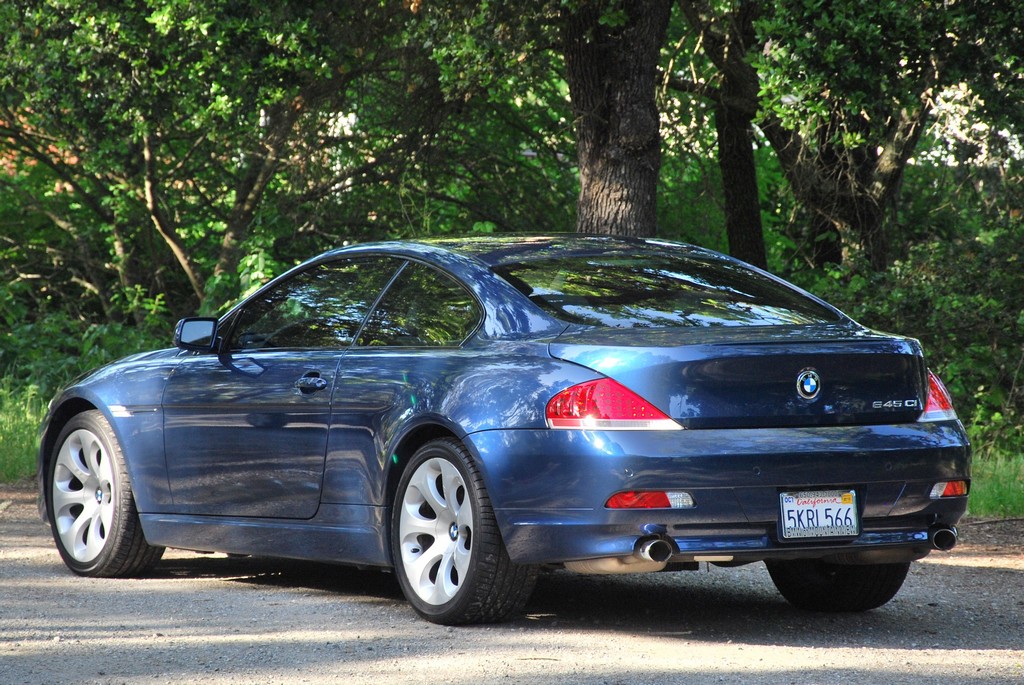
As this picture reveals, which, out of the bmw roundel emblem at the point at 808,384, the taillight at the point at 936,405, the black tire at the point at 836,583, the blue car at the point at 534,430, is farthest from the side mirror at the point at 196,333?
the taillight at the point at 936,405

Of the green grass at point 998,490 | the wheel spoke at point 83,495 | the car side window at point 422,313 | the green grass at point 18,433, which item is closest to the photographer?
the car side window at point 422,313

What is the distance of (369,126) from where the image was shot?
1755cm

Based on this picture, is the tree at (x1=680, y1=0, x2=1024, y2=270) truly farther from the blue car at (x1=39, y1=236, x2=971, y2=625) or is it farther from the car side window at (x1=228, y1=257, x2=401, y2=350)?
the car side window at (x1=228, y1=257, x2=401, y2=350)

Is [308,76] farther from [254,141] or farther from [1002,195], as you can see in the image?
[1002,195]

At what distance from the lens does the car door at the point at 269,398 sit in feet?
20.4

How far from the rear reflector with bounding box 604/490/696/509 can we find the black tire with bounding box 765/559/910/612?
3.96 ft

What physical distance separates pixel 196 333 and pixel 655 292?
88.8 inches

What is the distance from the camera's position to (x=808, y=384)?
17.2 ft

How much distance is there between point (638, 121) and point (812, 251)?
687 cm

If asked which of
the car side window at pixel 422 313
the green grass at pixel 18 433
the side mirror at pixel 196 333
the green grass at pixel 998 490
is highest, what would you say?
the car side window at pixel 422 313

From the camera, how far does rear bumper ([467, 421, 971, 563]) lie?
5.05 m

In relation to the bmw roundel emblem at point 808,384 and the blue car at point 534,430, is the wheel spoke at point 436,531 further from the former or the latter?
the bmw roundel emblem at point 808,384

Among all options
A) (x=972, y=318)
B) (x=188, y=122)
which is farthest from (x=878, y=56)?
(x=188, y=122)

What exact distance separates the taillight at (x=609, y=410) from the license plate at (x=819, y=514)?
51 cm
